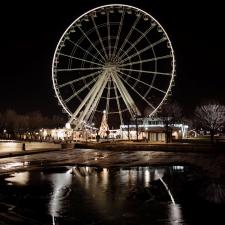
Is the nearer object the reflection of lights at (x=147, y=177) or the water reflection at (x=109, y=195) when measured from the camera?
the water reflection at (x=109, y=195)

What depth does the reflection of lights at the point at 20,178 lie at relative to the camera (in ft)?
57.6

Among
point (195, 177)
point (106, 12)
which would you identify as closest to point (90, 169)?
point (195, 177)

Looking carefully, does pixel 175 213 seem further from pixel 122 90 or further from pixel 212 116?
pixel 212 116

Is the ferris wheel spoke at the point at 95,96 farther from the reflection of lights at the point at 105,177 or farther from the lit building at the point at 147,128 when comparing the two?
the reflection of lights at the point at 105,177

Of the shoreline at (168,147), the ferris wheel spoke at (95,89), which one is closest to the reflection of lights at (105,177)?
the shoreline at (168,147)

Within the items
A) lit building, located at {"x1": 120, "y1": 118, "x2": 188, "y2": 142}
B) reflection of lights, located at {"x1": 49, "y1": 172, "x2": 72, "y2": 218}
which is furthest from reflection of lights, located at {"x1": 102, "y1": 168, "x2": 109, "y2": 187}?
lit building, located at {"x1": 120, "y1": 118, "x2": 188, "y2": 142}

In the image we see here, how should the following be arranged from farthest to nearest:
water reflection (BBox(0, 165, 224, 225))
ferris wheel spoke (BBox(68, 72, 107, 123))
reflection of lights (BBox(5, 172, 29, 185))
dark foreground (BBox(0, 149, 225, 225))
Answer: ferris wheel spoke (BBox(68, 72, 107, 123))
reflection of lights (BBox(5, 172, 29, 185))
water reflection (BBox(0, 165, 224, 225))
dark foreground (BBox(0, 149, 225, 225))

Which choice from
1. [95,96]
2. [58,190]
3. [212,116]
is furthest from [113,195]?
[212,116]

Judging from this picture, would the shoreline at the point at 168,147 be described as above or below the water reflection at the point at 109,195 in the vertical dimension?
above

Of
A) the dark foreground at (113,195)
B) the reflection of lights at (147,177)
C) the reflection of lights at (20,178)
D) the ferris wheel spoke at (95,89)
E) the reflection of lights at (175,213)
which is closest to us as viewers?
the reflection of lights at (175,213)

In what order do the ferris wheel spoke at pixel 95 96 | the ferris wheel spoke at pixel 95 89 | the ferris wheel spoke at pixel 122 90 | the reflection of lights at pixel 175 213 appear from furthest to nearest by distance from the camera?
the ferris wheel spoke at pixel 95 96, the ferris wheel spoke at pixel 95 89, the ferris wheel spoke at pixel 122 90, the reflection of lights at pixel 175 213

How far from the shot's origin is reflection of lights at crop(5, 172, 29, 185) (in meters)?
17.5

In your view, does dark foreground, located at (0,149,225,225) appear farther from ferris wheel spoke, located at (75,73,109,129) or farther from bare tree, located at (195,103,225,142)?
bare tree, located at (195,103,225,142)

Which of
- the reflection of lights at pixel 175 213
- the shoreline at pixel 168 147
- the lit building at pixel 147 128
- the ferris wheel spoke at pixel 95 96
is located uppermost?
the ferris wheel spoke at pixel 95 96
